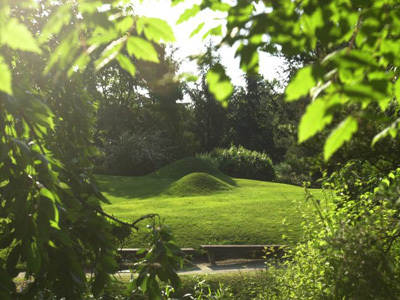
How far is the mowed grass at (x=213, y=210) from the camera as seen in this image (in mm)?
10750

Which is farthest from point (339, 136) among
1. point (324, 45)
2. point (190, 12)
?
point (190, 12)

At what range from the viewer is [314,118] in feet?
4.52

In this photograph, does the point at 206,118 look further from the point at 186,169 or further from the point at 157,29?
the point at 157,29

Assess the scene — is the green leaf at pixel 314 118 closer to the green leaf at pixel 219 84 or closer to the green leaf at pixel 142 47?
the green leaf at pixel 219 84

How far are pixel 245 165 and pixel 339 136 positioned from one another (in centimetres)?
2591

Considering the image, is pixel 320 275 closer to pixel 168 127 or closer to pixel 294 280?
pixel 294 280

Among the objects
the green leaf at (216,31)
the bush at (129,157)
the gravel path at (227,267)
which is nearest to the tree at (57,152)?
the green leaf at (216,31)

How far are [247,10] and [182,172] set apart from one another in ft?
73.3

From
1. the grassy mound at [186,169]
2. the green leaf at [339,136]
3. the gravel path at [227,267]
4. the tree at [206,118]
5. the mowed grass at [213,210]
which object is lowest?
the gravel path at [227,267]

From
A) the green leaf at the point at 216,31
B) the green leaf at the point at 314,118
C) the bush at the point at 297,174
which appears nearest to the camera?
the green leaf at the point at 314,118

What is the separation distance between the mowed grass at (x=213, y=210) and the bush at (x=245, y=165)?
508cm

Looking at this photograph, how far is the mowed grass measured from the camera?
1075 centimetres

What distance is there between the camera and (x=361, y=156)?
640 centimetres

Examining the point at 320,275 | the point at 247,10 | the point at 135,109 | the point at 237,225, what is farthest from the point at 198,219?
the point at 135,109
